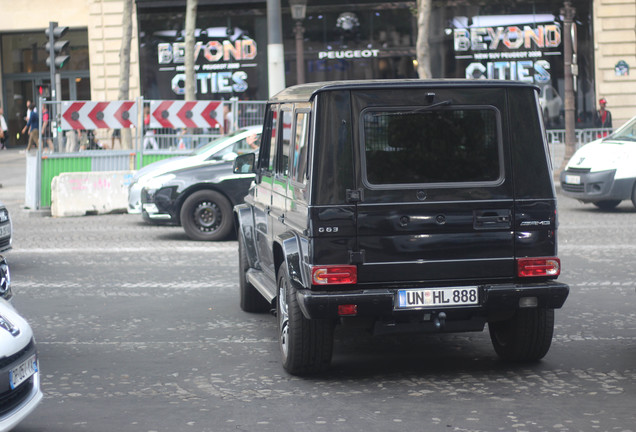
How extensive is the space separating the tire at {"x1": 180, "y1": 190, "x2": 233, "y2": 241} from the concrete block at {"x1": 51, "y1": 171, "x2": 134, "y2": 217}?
447 centimetres

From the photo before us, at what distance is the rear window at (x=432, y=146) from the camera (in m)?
6.20

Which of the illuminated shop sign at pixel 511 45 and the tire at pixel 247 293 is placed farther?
the illuminated shop sign at pixel 511 45

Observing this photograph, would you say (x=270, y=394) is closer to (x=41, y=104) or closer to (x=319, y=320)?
(x=319, y=320)

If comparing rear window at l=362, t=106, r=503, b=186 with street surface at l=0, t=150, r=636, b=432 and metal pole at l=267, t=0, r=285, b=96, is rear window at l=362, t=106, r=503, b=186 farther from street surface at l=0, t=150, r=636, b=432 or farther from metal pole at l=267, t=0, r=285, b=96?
metal pole at l=267, t=0, r=285, b=96

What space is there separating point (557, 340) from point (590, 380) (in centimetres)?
123

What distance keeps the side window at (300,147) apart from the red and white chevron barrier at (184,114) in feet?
40.8

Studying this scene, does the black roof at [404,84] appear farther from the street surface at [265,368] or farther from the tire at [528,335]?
the street surface at [265,368]

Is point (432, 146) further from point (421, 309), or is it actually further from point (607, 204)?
point (607, 204)

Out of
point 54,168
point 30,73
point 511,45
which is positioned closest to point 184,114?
point 54,168

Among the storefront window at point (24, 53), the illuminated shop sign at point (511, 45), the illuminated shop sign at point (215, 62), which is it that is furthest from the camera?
the storefront window at point (24, 53)

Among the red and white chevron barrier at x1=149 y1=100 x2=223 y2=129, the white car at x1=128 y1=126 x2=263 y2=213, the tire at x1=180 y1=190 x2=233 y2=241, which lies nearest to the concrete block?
the red and white chevron barrier at x1=149 y1=100 x2=223 y2=129

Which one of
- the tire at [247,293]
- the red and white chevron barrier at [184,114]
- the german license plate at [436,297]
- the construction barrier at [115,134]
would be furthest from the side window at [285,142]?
the red and white chevron barrier at [184,114]

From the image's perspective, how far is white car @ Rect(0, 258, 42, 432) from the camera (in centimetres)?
466

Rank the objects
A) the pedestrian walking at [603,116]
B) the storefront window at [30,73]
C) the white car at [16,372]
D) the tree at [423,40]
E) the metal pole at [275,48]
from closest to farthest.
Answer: the white car at [16,372] → the metal pole at [275,48] → the tree at [423,40] → the pedestrian walking at [603,116] → the storefront window at [30,73]
